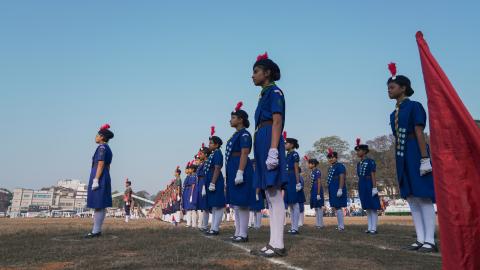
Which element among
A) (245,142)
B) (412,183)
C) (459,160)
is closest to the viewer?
(459,160)

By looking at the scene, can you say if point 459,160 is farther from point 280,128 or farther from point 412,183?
point 412,183

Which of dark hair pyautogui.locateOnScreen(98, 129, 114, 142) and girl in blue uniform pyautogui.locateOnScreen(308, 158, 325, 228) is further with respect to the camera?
girl in blue uniform pyautogui.locateOnScreen(308, 158, 325, 228)

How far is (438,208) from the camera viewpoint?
2.12m

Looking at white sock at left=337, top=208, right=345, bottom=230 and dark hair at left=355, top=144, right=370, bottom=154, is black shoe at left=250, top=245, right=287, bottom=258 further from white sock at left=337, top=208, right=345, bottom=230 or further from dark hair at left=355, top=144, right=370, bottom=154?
white sock at left=337, top=208, right=345, bottom=230

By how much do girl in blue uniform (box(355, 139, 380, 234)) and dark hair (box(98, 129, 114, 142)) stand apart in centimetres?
712

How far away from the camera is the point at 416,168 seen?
607 cm

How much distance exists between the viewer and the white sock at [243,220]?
7.14 metres

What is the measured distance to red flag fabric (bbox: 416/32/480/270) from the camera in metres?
2.04

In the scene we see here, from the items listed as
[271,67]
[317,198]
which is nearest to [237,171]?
[271,67]

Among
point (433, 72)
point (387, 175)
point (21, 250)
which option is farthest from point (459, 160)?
point (387, 175)

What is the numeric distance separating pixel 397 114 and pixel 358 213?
172 ft

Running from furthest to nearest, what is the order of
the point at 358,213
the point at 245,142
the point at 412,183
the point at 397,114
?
the point at 358,213
the point at 245,142
the point at 397,114
the point at 412,183

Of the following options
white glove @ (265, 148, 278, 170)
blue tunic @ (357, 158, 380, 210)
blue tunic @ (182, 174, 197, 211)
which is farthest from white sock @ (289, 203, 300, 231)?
white glove @ (265, 148, 278, 170)

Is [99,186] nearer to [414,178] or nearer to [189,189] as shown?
[414,178]
